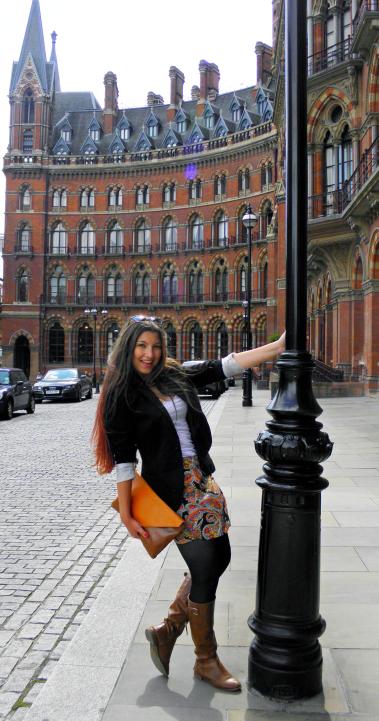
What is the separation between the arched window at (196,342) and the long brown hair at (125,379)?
5069cm

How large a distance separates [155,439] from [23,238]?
58.3 meters

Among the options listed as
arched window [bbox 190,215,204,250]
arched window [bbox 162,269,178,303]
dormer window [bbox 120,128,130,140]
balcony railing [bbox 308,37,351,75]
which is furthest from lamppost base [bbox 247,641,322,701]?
dormer window [bbox 120,128,130,140]

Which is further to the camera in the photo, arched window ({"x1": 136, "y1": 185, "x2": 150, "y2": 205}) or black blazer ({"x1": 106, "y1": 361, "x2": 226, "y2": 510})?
arched window ({"x1": 136, "y1": 185, "x2": 150, "y2": 205})

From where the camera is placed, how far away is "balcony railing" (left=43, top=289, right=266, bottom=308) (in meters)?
52.8

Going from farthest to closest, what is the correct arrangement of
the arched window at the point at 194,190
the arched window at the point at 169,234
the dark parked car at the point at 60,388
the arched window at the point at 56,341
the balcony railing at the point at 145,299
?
1. the arched window at the point at 56,341
2. the arched window at the point at 169,234
3. the arched window at the point at 194,190
4. the balcony railing at the point at 145,299
5. the dark parked car at the point at 60,388

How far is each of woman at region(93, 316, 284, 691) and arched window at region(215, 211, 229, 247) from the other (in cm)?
5057

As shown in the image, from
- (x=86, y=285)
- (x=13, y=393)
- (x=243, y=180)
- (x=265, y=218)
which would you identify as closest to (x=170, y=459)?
(x=13, y=393)

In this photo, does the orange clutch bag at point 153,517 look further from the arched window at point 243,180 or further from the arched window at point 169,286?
the arched window at point 169,286

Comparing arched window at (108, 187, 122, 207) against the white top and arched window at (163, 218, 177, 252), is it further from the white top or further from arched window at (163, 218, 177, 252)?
the white top

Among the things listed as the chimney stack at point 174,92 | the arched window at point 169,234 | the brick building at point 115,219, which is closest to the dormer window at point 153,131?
the brick building at point 115,219

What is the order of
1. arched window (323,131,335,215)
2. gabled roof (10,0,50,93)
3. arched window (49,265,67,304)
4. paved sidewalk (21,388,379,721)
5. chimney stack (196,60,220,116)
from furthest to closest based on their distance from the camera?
gabled roof (10,0,50,93) → arched window (49,265,67,304) → chimney stack (196,60,220,116) → arched window (323,131,335,215) → paved sidewalk (21,388,379,721)

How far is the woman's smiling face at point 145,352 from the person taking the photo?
10.2 feet

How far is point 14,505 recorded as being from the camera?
24.2 feet

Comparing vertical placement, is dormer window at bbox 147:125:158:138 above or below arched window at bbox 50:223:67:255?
above
